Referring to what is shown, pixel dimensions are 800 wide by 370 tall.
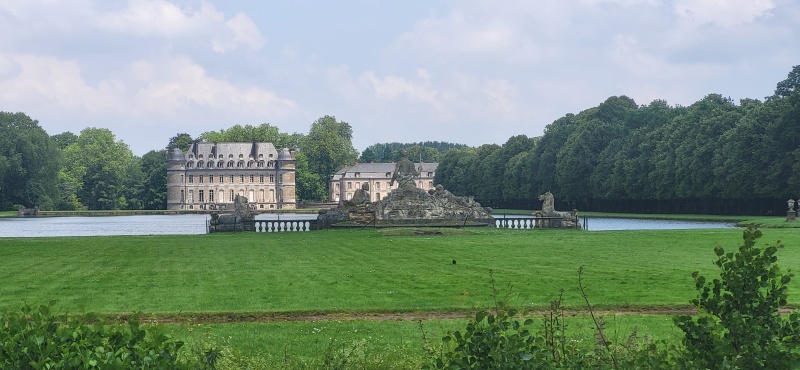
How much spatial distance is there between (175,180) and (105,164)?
13.3m

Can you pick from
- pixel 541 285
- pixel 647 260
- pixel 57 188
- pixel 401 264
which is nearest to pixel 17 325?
pixel 541 285

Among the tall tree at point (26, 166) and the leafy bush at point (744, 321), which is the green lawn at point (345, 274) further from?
the tall tree at point (26, 166)

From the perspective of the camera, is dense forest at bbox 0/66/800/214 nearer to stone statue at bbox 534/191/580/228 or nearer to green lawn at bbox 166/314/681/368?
stone statue at bbox 534/191/580/228

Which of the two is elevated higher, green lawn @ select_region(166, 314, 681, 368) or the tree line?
the tree line

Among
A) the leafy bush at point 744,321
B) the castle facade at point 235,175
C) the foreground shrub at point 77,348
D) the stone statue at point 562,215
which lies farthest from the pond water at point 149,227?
the castle facade at point 235,175

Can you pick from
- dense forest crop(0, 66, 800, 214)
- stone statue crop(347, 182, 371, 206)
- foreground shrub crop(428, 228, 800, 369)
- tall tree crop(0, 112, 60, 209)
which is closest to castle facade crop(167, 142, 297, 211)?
dense forest crop(0, 66, 800, 214)

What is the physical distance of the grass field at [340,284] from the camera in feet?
42.7

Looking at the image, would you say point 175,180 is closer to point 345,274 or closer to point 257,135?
point 257,135

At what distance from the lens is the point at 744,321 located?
25.0 ft

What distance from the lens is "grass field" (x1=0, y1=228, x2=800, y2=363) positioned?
13008mm

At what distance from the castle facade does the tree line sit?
144 inches

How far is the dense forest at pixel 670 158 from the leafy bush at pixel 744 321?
57.6m

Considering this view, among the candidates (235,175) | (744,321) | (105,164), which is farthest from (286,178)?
(744,321)

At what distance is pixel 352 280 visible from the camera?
19203mm
